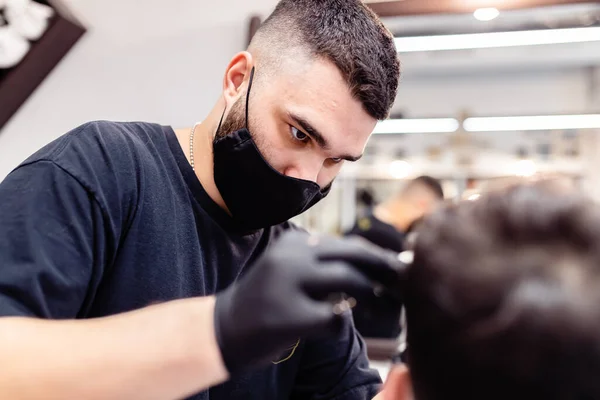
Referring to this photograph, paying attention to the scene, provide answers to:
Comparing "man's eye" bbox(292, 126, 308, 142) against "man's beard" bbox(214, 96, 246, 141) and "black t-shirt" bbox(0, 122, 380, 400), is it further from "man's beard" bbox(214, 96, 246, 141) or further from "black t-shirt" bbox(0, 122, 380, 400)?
"black t-shirt" bbox(0, 122, 380, 400)

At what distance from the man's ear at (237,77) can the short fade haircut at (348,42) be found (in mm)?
65

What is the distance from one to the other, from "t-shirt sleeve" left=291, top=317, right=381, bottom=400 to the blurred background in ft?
3.11

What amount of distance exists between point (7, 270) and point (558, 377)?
2.79 feet

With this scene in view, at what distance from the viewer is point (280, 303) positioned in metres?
0.67

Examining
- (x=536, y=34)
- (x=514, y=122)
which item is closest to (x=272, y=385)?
(x=536, y=34)

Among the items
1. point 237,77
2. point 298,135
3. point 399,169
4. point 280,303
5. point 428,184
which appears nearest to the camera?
point 280,303

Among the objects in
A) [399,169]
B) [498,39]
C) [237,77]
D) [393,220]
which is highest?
[498,39]

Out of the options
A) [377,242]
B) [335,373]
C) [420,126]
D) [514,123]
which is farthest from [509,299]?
[514,123]

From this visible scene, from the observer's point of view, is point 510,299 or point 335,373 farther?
point 335,373

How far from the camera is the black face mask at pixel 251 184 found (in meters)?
1.29

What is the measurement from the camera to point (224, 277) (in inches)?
53.7

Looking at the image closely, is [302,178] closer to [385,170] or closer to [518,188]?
[518,188]

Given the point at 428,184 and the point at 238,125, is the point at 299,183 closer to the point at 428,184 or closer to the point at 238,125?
the point at 238,125

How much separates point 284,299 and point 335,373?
34.8 inches
